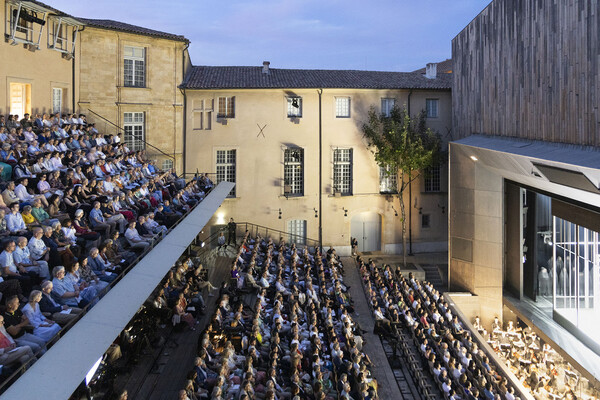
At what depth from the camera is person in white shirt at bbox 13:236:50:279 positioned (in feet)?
32.4

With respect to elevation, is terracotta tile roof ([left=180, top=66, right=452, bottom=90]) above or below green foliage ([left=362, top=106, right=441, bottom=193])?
above

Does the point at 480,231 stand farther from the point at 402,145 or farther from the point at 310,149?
the point at 310,149

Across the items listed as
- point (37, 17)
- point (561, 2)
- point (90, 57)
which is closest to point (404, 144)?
point (561, 2)

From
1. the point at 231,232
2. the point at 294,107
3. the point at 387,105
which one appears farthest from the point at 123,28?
the point at 387,105

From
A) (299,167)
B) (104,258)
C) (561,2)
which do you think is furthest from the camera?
(299,167)

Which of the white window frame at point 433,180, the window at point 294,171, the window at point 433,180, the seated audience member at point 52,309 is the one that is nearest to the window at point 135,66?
the window at point 294,171

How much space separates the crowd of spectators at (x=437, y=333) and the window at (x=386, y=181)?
8.13 m

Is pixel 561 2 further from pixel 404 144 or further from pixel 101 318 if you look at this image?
pixel 101 318

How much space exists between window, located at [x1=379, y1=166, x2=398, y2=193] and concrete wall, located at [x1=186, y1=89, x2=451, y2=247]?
A: 412 mm

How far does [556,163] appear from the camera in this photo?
54.2 ft

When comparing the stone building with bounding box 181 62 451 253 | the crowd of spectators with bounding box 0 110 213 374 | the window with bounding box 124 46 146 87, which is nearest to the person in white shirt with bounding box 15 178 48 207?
the crowd of spectators with bounding box 0 110 213 374

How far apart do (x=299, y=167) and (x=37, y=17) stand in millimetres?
16107

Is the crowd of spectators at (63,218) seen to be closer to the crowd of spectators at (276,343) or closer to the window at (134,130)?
the crowd of spectators at (276,343)

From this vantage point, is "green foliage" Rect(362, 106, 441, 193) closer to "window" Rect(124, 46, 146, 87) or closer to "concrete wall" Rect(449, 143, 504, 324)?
"concrete wall" Rect(449, 143, 504, 324)
